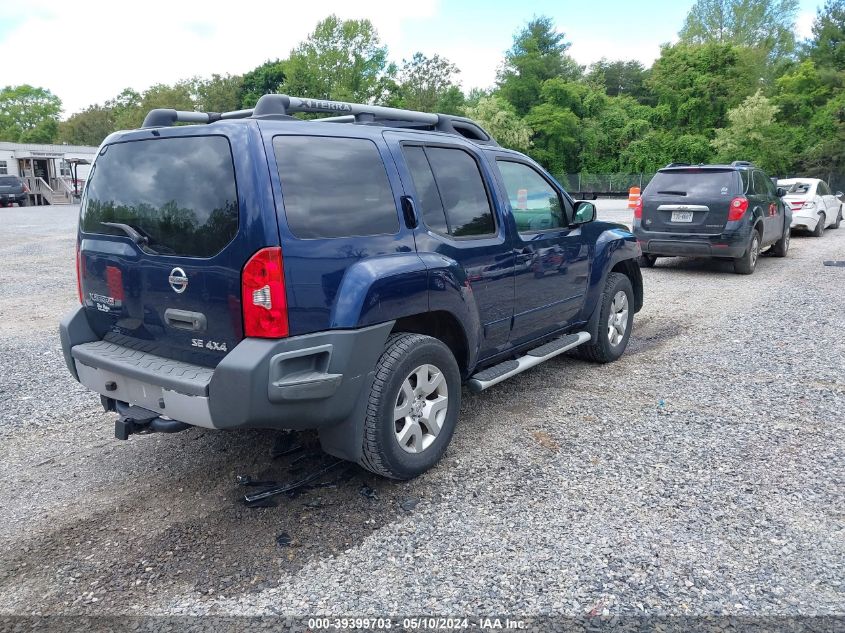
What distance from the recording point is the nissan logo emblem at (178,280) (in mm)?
3238

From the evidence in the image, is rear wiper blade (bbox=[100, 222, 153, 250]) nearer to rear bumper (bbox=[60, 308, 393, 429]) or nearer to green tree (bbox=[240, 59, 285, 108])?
rear bumper (bbox=[60, 308, 393, 429])

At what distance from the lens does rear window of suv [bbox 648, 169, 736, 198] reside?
1045cm

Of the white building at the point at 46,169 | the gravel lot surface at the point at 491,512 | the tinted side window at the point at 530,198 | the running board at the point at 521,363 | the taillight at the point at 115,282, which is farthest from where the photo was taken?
the white building at the point at 46,169

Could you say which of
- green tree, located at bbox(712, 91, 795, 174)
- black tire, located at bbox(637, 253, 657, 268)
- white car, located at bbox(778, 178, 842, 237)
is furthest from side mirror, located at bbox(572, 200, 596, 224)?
green tree, located at bbox(712, 91, 795, 174)

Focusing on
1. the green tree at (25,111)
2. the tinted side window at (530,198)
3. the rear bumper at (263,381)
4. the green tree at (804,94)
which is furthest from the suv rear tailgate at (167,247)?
the green tree at (25,111)

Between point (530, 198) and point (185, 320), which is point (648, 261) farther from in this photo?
point (185, 320)

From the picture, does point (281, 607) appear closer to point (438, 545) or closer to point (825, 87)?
point (438, 545)

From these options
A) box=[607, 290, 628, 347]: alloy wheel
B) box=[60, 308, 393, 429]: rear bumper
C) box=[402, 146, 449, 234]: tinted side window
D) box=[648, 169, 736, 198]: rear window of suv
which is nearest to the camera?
box=[60, 308, 393, 429]: rear bumper

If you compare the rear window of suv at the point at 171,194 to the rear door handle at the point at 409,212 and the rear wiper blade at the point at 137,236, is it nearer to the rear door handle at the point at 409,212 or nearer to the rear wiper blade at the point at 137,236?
the rear wiper blade at the point at 137,236

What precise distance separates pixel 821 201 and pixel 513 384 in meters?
15.5

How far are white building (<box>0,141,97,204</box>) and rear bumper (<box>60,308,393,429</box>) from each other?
4388cm

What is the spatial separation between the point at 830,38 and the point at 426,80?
122ft

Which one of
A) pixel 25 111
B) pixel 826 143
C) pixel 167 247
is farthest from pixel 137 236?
pixel 25 111

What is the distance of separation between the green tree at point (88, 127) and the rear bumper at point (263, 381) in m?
84.0
